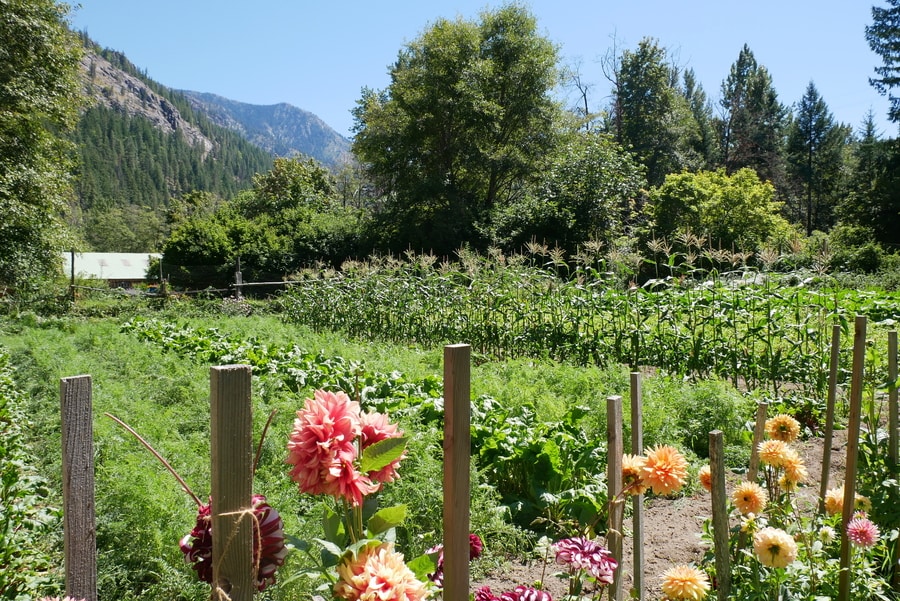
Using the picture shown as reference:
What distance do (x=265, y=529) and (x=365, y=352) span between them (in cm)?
659

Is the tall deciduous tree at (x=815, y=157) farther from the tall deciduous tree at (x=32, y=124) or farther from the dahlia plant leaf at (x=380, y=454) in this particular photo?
the dahlia plant leaf at (x=380, y=454)

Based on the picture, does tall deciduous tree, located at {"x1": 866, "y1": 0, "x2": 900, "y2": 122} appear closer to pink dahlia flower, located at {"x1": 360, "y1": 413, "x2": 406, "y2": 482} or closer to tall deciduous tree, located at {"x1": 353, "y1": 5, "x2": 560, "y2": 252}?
tall deciduous tree, located at {"x1": 353, "y1": 5, "x2": 560, "y2": 252}

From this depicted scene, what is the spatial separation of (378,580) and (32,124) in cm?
2058

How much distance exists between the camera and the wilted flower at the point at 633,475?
60.2 inches

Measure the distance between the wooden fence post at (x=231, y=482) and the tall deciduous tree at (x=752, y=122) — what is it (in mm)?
42855

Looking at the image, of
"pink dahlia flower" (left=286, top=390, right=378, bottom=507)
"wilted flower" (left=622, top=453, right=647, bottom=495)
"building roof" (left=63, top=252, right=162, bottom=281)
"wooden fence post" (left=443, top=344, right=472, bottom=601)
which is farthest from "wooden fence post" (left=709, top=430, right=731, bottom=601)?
"building roof" (left=63, top=252, right=162, bottom=281)

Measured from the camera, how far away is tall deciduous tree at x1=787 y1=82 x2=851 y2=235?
39.4 meters

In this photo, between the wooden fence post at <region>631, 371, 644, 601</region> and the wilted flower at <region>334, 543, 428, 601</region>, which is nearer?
the wilted flower at <region>334, 543, 428, 601</region>

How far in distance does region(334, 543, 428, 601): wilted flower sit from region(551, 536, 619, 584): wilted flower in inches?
16.8

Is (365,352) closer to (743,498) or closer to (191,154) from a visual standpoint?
(743,498)

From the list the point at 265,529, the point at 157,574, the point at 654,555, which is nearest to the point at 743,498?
the point at 654,555

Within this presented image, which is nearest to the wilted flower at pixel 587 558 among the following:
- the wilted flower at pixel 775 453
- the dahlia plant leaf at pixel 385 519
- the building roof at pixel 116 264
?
the dahlia plant leaf at pixel 385 519

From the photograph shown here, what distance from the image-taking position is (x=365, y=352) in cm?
762

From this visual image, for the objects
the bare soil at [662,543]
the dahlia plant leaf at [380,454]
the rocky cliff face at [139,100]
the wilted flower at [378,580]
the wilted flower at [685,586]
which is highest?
the rocky cliff face at [139,100]
